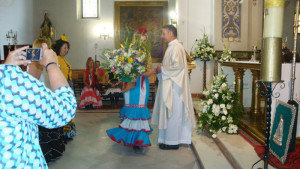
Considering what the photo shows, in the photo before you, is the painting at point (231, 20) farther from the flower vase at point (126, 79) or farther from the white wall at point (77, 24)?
the white wall at point (77, 24)

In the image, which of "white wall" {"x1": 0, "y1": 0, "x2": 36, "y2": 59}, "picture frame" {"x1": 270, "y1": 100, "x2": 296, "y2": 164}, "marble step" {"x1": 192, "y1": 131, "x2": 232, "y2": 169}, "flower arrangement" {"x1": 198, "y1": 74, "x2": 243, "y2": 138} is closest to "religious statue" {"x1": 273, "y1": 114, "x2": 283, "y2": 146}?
"picture frame" {"x1": 270, "y1": 100, "x2": 296, "y2": 164}

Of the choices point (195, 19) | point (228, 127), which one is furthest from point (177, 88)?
point (195, 19)

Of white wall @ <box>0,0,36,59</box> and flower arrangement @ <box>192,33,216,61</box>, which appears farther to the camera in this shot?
white wall @ <box>0,0,36,59</box>

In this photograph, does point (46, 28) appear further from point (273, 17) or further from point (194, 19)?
point (273, 17)

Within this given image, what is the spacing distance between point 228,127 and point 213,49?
4.35m

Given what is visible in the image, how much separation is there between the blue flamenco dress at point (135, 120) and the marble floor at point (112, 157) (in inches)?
9.2

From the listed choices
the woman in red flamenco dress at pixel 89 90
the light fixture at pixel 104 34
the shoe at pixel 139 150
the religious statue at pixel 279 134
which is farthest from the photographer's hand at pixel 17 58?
the light fixture at pixel 104 34

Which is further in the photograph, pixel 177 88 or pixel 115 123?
pixel 115 123

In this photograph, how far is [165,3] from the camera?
13.9 metres

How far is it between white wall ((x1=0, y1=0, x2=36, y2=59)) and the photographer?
11260 millimetres

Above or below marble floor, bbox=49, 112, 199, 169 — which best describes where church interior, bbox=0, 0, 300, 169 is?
above

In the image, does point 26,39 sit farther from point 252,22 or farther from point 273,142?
point 273,142

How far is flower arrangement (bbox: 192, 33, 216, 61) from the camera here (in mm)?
8539

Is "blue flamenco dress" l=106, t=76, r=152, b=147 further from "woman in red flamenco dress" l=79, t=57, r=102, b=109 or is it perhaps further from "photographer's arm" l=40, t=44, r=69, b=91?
"woman in red flamenco dress" l=79, t=57, r=102, b=109
